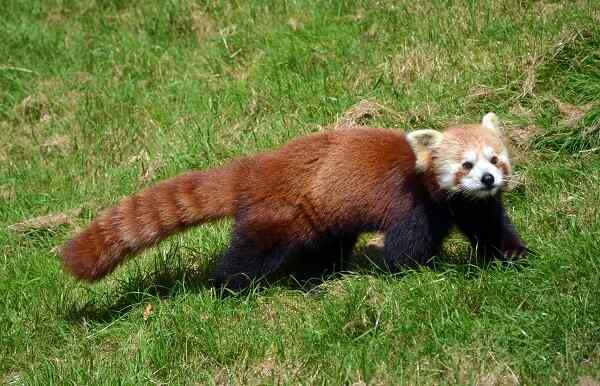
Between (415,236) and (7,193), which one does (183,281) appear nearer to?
(415,236)

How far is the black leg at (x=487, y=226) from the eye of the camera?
17.7ft

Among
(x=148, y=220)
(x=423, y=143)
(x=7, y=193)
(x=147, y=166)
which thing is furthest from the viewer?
(x=7, y=193)

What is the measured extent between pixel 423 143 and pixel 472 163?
36 centimetres

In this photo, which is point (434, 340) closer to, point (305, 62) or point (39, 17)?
point (305, 62)

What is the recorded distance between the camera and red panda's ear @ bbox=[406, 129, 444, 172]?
5.50 metres

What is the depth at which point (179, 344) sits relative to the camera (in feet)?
16.8

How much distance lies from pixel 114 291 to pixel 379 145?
202cm

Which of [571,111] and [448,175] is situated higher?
[448,175]

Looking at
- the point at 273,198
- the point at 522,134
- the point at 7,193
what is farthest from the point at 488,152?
the point at 7,193

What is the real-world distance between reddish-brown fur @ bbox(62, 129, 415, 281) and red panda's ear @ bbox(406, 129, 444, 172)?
0.36 feet

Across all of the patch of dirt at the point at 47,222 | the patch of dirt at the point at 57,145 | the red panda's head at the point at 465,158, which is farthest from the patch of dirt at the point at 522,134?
the patch of dirt at the point at 57,145

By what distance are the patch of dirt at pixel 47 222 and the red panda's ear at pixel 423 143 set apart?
303cm

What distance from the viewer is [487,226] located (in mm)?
5531

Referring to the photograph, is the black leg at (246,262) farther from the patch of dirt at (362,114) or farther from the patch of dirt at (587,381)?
the patch of dirt at (587,381)
